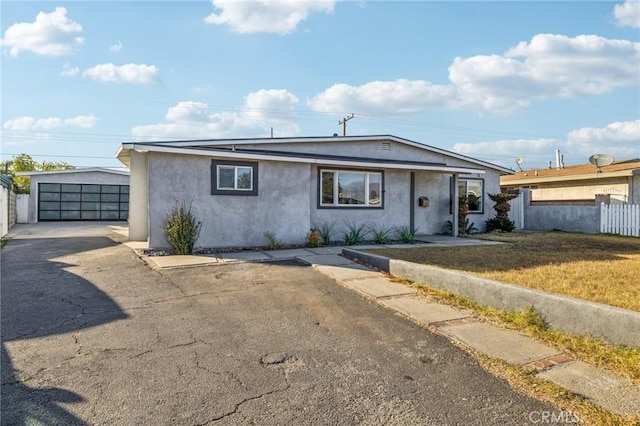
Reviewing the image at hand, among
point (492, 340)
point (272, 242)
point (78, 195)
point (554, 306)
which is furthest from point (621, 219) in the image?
point (78, 195)

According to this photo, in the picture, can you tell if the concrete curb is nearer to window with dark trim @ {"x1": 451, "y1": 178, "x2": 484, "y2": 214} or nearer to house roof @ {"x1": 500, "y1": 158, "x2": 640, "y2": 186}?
window with dark trim @ {"x1": 451, "y1": 178, "x2": 484, "y2": 214}

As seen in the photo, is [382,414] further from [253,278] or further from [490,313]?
[253,278]

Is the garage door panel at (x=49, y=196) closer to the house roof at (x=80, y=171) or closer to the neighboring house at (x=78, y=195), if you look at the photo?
the neighboring house at (x=78, y=195)

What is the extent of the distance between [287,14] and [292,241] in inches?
254

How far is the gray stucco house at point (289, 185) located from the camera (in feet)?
32.2

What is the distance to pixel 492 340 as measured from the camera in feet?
13.1

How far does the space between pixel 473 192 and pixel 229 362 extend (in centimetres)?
1425

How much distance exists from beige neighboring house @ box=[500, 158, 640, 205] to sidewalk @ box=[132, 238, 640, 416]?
1459 cm

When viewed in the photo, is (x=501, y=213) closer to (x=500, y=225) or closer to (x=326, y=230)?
(x=500, y=225)

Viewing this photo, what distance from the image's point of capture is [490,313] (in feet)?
15.7

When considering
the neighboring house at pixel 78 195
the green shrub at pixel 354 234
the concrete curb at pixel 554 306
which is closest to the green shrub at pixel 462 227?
the green shrub at pixel 354 234

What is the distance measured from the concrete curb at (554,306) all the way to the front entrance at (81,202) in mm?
22134

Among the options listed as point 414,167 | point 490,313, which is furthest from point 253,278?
point 414,167

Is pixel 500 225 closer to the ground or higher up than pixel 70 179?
closer to the ground
